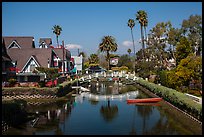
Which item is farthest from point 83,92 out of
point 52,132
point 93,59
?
point 93,59

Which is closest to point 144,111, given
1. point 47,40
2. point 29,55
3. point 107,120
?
point 107,120

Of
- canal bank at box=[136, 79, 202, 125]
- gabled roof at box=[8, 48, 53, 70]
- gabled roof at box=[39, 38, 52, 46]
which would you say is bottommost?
canal bank at box=[136, 79, 202, 125]

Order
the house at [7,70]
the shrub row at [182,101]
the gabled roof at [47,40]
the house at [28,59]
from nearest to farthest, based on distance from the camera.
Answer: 1. the shrub row at [182,101]
2. the house at [7,70]
3. the house at [28,59]
4. the gabled roof at [47,40]

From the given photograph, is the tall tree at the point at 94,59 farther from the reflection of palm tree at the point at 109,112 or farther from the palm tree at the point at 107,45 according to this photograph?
the reflection of palm tree at the point at 109,112

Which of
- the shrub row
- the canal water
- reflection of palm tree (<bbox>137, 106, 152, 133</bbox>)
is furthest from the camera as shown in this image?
reflection of palm tree (<bbox>137, 106, 152, 133</bbox>)

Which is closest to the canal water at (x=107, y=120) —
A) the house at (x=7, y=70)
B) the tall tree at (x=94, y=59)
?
the house at (x=7, y=70)

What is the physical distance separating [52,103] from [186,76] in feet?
66.9

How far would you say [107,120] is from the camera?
30.1 meters

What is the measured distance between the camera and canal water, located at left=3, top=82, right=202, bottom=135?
2461 centimetres

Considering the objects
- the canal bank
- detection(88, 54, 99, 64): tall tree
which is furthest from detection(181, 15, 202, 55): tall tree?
detection(88, 54, 99, 64): tall tree

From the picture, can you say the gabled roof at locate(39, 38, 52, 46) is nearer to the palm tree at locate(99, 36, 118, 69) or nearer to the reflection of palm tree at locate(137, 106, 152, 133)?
the palm tree at locate(99, 36, 118, 69)

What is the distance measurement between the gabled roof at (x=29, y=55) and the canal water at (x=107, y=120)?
18.8m

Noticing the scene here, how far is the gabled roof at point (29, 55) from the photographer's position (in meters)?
57.0

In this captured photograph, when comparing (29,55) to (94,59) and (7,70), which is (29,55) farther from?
(94,59)
